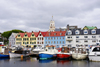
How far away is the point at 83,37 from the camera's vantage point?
87.2m

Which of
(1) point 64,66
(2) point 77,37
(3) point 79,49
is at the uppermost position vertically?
(2) point 77,37

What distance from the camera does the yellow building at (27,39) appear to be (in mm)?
100500

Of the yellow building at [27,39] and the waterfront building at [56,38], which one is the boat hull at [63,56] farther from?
the yellow building at [27,39]

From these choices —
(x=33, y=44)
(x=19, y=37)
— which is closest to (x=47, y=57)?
(x=33, y=44)

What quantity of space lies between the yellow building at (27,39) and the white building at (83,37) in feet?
74.9

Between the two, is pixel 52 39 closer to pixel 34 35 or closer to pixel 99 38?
pixel 34 35

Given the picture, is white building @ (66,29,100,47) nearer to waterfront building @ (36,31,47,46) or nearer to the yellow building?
waterfront building @ (36,31,47,46)

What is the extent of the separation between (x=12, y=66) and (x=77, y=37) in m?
55.1

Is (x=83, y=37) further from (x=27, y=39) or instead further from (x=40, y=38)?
(x=27, y=39)

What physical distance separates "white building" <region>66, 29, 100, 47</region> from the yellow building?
74.9 ft

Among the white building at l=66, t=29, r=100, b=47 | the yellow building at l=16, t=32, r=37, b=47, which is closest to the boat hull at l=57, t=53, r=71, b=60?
the white building at l=66, t=29, r=100, b=47

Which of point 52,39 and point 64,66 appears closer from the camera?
point 64,66

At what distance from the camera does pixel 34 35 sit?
100562mm

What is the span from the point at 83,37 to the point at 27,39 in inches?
1460
